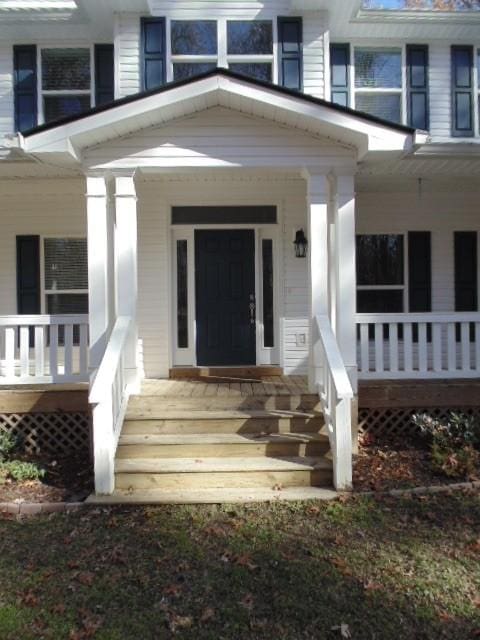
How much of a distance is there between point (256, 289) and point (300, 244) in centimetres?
92

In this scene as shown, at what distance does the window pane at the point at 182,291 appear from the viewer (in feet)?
25.4

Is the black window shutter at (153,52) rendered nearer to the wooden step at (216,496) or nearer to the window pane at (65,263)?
the window pane at (65,263)

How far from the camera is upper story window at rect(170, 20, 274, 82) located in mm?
7395

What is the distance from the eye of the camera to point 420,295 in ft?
26.9

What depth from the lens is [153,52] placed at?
737 cm

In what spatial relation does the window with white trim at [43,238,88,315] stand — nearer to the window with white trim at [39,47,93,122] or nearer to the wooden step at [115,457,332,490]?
the window with white trim at [39,47,93,122]

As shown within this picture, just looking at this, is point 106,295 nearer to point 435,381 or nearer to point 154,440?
point 154,440

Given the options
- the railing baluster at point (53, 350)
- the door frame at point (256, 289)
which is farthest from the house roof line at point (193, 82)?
the door frame at point (256, 289)

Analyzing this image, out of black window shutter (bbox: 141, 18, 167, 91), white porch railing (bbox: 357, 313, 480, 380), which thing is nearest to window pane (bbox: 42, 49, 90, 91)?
black window shutter (bbox: 141, 18, 167, 91)

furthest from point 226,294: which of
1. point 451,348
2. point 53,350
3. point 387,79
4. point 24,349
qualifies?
point 387,79

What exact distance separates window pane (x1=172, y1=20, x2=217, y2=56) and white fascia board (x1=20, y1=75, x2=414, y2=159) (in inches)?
104

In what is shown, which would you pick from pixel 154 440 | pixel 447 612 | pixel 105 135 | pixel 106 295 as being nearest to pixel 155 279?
pixel 106 295

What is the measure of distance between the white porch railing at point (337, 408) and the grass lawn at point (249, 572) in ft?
0.91

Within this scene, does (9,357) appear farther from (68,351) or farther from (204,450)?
(204,450)
